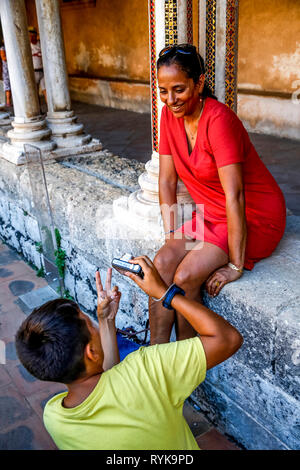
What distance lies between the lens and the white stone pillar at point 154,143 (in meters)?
2.53

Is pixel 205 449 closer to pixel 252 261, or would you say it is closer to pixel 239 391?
pixel 239 391

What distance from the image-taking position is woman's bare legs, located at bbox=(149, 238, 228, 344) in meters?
2.14

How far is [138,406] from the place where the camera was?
142 cm

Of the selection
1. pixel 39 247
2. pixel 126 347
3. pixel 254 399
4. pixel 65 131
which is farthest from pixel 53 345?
pixel 65 131

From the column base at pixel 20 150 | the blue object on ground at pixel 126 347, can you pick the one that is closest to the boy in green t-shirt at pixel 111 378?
the blue object on ground at pixel 126 347

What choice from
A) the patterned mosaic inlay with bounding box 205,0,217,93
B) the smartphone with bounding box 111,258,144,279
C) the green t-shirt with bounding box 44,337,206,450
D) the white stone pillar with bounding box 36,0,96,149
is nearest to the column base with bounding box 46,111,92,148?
the white stone pillar with bounding box 36,0,96,149

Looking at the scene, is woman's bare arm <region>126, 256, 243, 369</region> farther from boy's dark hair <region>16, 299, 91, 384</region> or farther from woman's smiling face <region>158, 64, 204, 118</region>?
woman's smiling face <region>158, 64, 204, 118</region>

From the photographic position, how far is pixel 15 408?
268 centimetres

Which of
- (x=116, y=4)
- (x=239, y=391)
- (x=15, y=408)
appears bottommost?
(x=15, y=408)

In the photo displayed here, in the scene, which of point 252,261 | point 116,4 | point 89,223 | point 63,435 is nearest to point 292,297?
point 252,261

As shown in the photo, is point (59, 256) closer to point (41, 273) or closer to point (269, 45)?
point (41, 273)

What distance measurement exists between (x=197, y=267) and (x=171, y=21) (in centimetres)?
136

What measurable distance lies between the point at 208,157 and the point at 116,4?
8.89 metres

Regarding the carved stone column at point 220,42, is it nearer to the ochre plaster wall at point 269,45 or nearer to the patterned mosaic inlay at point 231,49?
the patterned mosaic inlay at point 231,49
